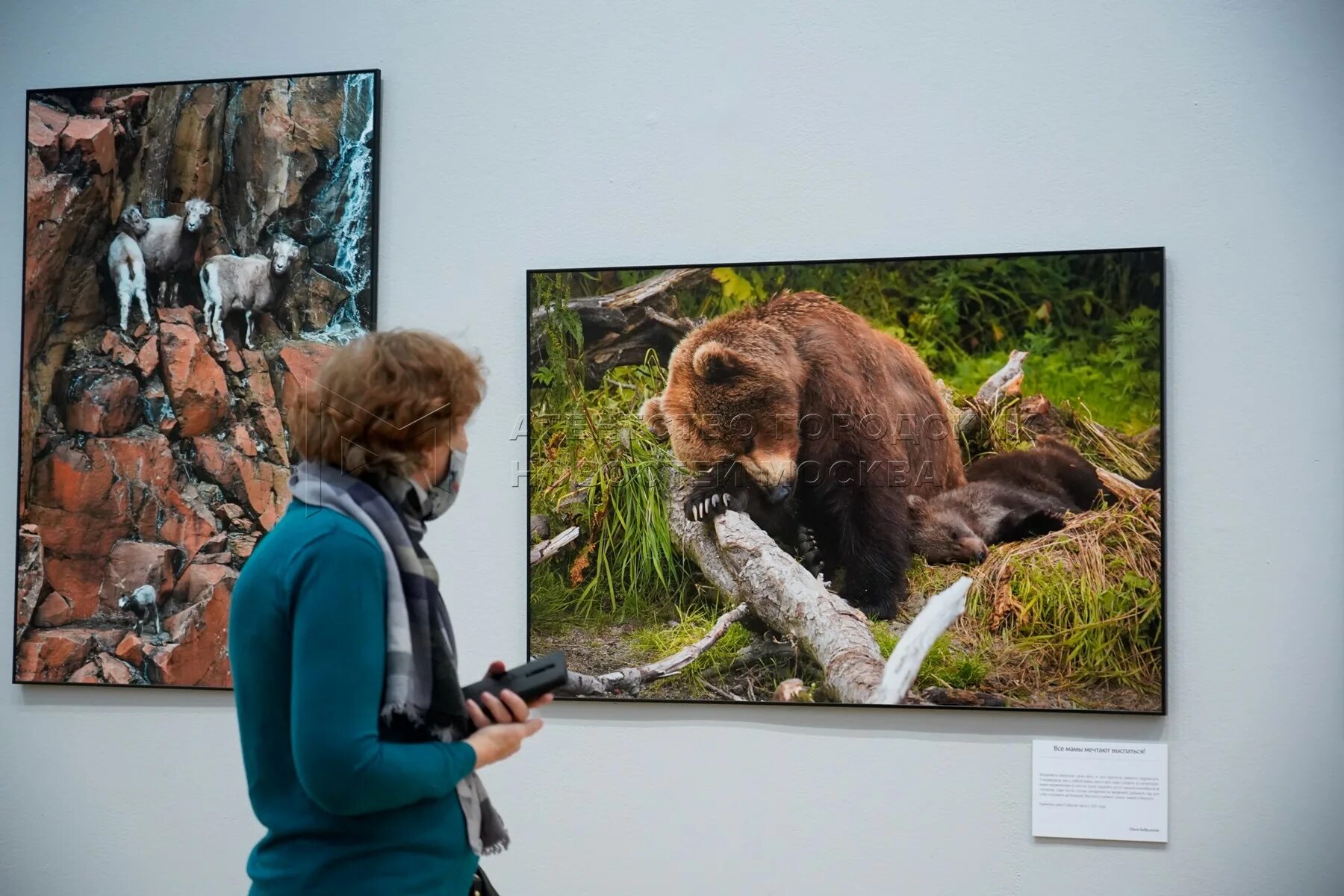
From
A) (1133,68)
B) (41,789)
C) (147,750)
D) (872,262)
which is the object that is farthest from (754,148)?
(41,789)

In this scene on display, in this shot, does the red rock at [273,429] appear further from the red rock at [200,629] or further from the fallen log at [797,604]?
the fallen log at [797,604]

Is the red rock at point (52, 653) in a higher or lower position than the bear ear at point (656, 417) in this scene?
lower

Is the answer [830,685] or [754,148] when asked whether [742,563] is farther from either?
[754,148]

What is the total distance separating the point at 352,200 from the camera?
237 centimetres

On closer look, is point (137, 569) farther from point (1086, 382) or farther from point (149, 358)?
point (1086, 382)

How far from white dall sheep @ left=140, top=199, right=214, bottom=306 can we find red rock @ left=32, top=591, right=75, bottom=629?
26.7 inches

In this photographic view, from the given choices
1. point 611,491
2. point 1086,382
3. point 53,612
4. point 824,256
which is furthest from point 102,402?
point 1086,382

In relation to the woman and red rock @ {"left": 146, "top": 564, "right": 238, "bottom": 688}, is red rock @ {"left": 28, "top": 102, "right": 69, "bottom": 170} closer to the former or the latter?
red rock @ {"left": 146, "top": 564, "right": 238, "bottom": 688}

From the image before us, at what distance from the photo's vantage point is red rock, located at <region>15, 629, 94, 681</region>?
2404 mm

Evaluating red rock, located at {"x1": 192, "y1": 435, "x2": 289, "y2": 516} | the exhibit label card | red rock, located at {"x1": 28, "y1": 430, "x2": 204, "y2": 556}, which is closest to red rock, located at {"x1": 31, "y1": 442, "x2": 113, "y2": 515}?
red rock, located at {"x1": 28, "y1": 430, "x2": 204, "y2": 556}

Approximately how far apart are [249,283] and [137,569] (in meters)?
0.66

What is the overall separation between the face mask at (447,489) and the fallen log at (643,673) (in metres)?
0.99

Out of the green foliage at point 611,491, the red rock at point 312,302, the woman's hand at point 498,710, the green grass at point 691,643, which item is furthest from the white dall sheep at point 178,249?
the woman's hand at point 498,710

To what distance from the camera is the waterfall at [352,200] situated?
2.36m
